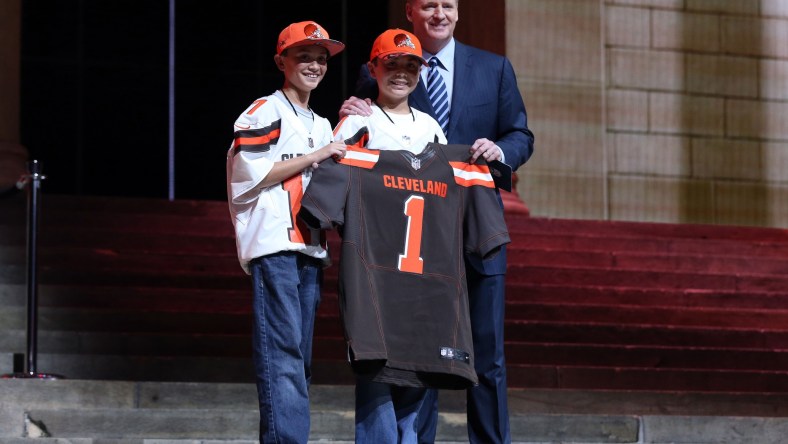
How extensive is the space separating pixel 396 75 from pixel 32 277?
3.24 metres

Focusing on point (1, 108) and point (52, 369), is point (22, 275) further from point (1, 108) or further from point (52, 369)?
point (1, 108)

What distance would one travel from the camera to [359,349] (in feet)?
19.1

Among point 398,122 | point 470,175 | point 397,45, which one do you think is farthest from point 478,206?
point 397,45

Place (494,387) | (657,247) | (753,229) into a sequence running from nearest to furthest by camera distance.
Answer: (494,387), (657,247), (753,229)

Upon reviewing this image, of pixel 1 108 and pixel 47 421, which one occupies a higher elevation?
pixel 1 108

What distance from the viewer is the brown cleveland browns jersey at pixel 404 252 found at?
5.92 metres

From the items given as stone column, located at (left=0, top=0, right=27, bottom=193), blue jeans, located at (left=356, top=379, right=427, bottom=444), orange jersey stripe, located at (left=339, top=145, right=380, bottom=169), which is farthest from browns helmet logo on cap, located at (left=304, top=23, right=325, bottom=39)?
Answer: stone column, located at (left=0, top=0, right=27, bottom=193)

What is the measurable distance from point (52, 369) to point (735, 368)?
456 cm

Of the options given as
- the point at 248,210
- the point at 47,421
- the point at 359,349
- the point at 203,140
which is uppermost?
the point at 203,140

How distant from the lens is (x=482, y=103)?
6.71 meters

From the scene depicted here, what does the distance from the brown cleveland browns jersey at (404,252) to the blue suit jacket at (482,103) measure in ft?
1.34

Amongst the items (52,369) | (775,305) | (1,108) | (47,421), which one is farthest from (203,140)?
(47,421)

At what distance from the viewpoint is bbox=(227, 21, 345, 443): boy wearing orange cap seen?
230 inches

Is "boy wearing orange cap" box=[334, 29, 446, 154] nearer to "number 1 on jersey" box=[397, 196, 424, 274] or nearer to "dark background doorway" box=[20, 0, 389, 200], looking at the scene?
"number 1 on jersey" box=[397, 196, 424, 274]
